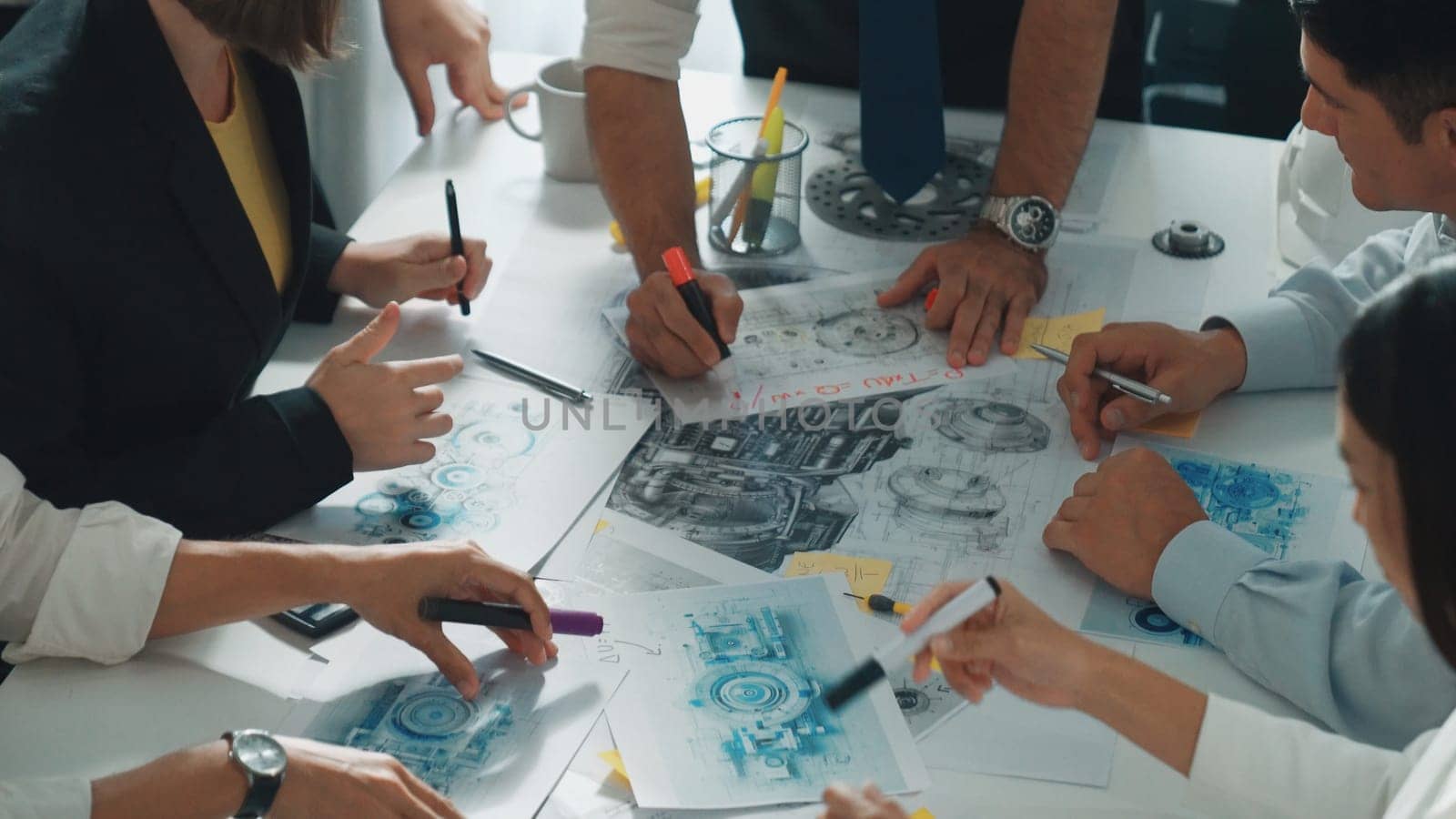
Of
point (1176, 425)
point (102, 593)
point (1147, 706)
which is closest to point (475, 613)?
point (102, 593)

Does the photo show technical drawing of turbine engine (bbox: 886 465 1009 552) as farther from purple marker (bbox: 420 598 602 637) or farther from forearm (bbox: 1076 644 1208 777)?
purple marker (bbox: 420 598 602 637)

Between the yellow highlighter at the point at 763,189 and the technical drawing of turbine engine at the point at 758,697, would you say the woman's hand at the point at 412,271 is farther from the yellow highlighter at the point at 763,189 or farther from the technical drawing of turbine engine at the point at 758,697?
the technical drawing of turbine engine at the point at 758,697

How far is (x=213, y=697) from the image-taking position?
41.6 inches

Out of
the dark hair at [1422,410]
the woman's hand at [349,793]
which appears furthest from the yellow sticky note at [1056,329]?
the woman's hand at [349,793]

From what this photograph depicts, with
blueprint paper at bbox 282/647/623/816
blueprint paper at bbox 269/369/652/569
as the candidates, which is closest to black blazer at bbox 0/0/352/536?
blueprint paper at bbox 269/369/652/569

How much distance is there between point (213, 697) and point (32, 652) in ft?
0.46

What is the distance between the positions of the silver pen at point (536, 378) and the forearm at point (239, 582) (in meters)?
0.33

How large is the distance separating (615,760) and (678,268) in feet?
1.95

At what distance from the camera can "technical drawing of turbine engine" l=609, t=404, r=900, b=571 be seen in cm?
123

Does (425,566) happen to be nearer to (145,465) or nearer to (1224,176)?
(145,465)

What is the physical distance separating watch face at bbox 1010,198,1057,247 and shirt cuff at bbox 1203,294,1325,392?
0.81ft

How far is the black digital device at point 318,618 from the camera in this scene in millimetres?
1117

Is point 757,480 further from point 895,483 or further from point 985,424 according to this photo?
point 985,424

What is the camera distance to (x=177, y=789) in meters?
0.94
